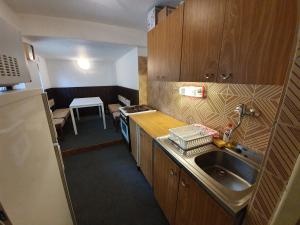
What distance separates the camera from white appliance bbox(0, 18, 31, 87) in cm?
61

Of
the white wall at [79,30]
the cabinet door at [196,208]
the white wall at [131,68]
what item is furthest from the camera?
the white wall at [131,68]

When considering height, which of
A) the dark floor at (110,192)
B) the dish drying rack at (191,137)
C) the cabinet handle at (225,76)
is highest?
the cabinet handle at (225,76)

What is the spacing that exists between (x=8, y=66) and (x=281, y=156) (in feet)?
4.10

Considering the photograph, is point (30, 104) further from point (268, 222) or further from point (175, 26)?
point (175, 26)

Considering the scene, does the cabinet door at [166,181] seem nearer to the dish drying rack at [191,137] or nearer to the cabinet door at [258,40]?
the dish drying rack at [191,137]

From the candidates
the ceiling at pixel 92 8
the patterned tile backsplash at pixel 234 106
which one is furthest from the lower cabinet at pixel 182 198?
the ceiling at pixel 92 8

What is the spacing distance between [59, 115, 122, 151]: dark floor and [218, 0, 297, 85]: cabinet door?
2843 mm

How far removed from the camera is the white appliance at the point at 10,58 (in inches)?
24.0

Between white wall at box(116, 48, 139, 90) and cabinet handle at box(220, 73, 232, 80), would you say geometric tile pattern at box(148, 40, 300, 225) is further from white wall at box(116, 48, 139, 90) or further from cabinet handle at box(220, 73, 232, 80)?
white wall at box(116, 48, 139, 90)

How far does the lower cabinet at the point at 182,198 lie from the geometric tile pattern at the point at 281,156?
7.4 inches

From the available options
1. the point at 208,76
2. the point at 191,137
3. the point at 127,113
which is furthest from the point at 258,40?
the point at 127,113

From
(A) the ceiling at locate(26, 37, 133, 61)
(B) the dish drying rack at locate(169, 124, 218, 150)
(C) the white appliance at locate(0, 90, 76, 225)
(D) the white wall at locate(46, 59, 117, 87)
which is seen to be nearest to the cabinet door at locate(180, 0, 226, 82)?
(B) the dish drying rack at locate(169, 124, 218, 150)

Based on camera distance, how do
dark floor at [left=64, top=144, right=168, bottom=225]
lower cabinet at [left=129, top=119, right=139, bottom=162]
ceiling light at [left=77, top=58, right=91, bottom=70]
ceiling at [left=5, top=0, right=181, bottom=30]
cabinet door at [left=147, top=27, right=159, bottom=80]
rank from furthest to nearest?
ceiling light at [left=77, top=58, right=91, bottom=70]
lower cabinet at [left=129, top=119, right=139, bottom=162]
cabinet door at [left=147, top=27, right=159, bottom=80]
ceiling at [left=5, top=0, right=181, bottom=30]
dark floor at [left=64, top=144, right=168, bottom=225]

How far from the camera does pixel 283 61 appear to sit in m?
0.61
